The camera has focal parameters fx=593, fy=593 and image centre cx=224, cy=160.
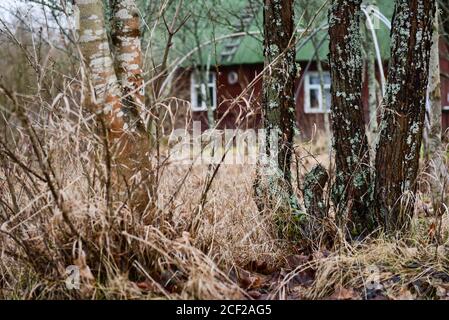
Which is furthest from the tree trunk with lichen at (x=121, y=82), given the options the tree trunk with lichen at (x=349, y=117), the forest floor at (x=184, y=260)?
the tree trunk with lichen at (x=349, y=117)

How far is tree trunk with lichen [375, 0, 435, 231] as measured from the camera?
14.1 feet

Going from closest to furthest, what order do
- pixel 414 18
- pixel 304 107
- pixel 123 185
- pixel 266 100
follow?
pixel 123 185
pixel 414 18
pixel 266 100
pixel 304 107

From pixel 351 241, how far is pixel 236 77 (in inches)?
753

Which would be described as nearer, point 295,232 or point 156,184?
point 156,184

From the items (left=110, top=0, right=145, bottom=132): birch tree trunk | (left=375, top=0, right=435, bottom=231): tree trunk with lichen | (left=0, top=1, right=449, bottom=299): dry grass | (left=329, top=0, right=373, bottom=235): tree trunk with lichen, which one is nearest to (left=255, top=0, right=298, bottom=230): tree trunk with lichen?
(left=329, top=0, right=373, bottom=235): tree trunk with lichen

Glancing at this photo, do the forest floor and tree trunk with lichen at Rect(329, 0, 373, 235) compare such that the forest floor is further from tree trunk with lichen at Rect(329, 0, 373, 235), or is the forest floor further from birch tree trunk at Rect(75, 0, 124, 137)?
birch tree trunk at Rect(75, 0, 124, 137)

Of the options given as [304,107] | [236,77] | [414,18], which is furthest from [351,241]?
[236,77]

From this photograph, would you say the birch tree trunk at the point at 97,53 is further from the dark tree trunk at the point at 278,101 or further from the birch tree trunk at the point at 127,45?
the dark tree trunk at the point at 278,101

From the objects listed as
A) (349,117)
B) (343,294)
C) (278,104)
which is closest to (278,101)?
(278,104)

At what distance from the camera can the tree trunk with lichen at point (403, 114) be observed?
431cm

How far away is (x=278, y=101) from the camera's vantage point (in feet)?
15.8

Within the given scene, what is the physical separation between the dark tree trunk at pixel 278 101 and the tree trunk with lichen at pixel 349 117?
37 centimetres

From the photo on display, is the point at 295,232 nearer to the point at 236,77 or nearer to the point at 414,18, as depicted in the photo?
the point at 414,18

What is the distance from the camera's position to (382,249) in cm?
407
